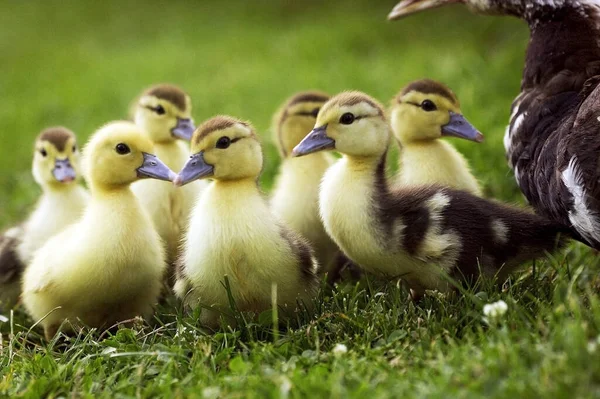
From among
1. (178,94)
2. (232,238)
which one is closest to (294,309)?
(232,238)

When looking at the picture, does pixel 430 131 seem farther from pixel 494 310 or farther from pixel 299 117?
pixel 494 310

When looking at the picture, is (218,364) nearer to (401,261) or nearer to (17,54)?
(401,261)

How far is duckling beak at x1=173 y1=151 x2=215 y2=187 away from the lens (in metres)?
3.54

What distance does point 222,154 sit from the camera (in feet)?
11.6

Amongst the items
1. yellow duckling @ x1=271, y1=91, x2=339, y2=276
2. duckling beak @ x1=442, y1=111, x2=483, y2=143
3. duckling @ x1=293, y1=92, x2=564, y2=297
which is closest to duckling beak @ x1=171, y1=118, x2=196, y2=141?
yellow duckling @ x1=271, y1=91, x2=339, y2=276

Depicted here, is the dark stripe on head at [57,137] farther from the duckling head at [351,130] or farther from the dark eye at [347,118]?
the dark eye at [347,118]

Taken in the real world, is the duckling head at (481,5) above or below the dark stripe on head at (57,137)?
above

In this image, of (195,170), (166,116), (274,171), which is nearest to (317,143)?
(195,170)

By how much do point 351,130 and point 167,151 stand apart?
1.50 m

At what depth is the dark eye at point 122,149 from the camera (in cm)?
398

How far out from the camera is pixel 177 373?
3.07m

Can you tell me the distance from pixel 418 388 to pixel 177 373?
38.9 inches

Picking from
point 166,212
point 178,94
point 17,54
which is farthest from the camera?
point 17,54

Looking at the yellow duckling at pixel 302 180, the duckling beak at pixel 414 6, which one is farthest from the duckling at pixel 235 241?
the duckling beak at pixel 414 6
